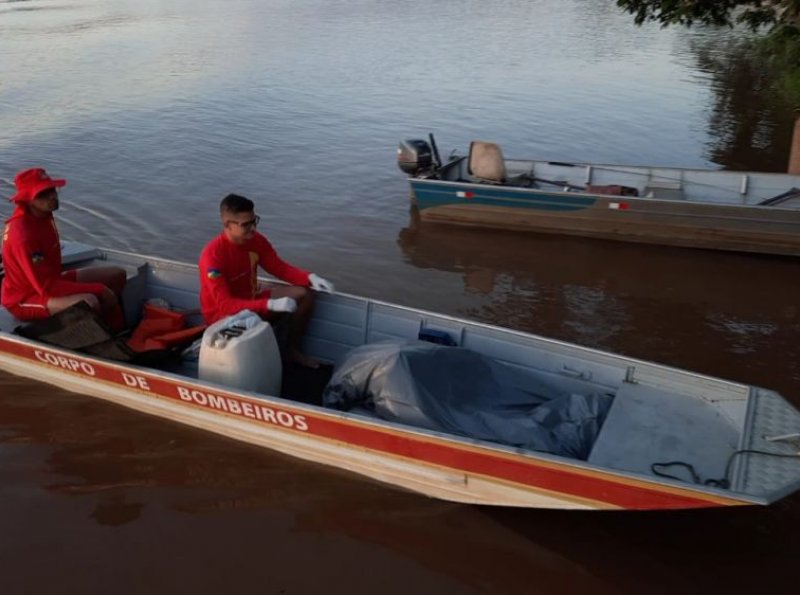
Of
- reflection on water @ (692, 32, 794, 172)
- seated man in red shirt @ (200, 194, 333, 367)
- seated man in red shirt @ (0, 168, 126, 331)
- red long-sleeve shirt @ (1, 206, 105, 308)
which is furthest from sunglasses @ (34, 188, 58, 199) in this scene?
reflection on water @ (692, 32, 794, 172)

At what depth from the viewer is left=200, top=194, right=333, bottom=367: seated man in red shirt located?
5.09 metres

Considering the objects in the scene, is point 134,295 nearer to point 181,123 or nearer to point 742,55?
point 181,123

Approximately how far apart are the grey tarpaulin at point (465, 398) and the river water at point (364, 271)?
57 cm

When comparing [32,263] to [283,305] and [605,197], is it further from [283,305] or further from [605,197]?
[605,197]

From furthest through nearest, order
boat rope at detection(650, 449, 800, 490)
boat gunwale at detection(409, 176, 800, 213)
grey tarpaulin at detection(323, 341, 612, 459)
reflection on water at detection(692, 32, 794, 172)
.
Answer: reflection on water at detection(692, 32, 794, 172) < boat gunwale at detection(409, 176, 800, 213) < grey tarpaulin at detection(323, 341, 612, 459) < boat rope at detection(650, 449, 800, 490)

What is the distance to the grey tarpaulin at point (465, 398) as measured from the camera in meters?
4.57

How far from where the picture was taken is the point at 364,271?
8742mm

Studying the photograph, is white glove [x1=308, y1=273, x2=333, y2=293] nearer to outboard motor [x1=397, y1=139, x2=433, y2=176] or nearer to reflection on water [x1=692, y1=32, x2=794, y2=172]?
outboard motor [x1=397, y1=139, x2=433, y2=176]

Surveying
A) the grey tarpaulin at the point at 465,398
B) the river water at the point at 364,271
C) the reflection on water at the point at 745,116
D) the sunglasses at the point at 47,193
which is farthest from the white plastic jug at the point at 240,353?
the reflection on water at the point at 745,116

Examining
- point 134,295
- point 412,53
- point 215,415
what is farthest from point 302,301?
point 412,53

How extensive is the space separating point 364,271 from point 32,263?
162 inches

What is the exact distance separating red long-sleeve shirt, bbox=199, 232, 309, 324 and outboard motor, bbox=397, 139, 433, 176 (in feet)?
15.3

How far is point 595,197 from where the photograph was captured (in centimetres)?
899

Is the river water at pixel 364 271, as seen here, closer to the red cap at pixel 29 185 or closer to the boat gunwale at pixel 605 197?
the boat gunwale at pixel 605 197
